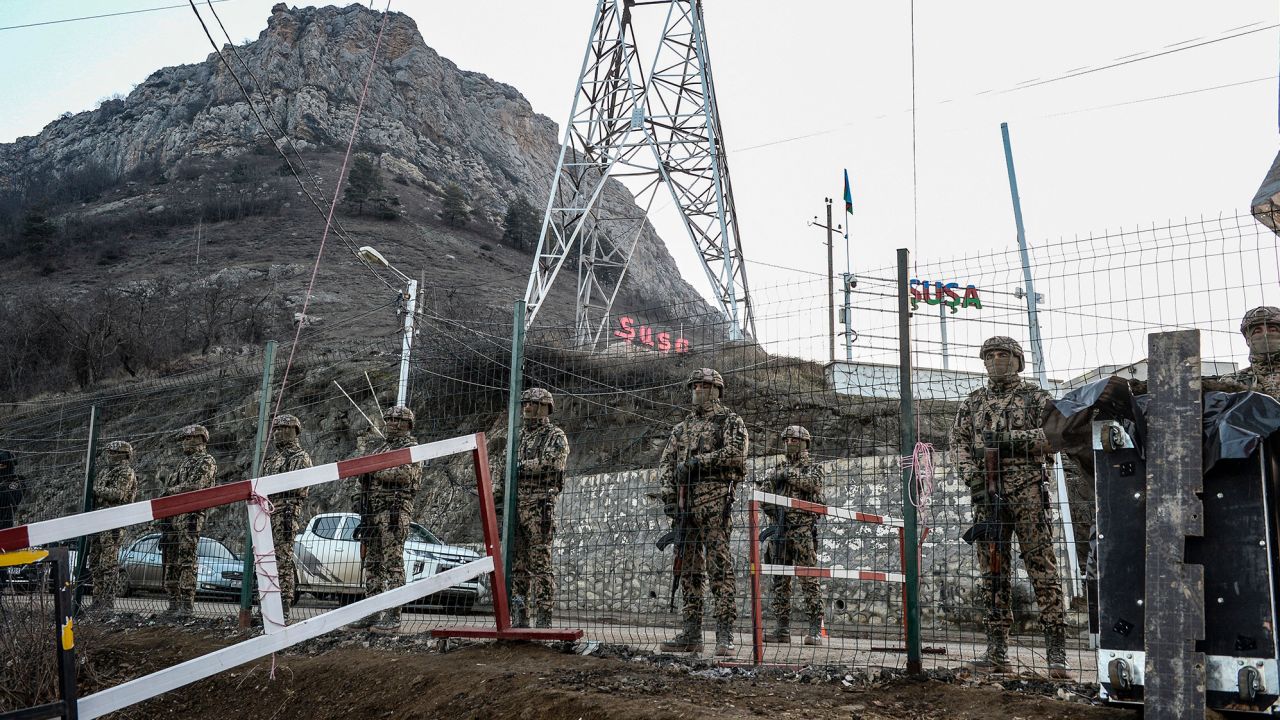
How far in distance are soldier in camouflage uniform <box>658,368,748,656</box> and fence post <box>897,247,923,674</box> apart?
1715 millimetres

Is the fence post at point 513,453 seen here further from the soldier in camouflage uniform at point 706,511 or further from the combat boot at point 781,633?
the combat boot at point 781,633

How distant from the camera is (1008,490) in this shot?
5.88m

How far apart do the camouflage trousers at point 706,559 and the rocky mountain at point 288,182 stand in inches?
758

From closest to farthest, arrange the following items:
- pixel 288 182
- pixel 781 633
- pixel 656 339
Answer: pixel 781 633 < pixel 656 339 < pixel 288 182

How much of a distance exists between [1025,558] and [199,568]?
382 inches

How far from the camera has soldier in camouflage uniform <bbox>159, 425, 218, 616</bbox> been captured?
9461 mm

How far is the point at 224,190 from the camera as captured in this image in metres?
56.5

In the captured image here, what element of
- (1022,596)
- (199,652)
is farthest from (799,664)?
(1022,596)

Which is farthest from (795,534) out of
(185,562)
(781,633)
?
(185,562)

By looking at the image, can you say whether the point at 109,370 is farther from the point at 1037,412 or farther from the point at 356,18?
the point at 356,18

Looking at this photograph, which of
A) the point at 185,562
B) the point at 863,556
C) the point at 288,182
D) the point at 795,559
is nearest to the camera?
the point at 795,559

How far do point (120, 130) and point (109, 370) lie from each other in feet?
191

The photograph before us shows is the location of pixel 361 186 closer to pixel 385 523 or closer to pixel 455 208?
pixel 455 208

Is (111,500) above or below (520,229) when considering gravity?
below
